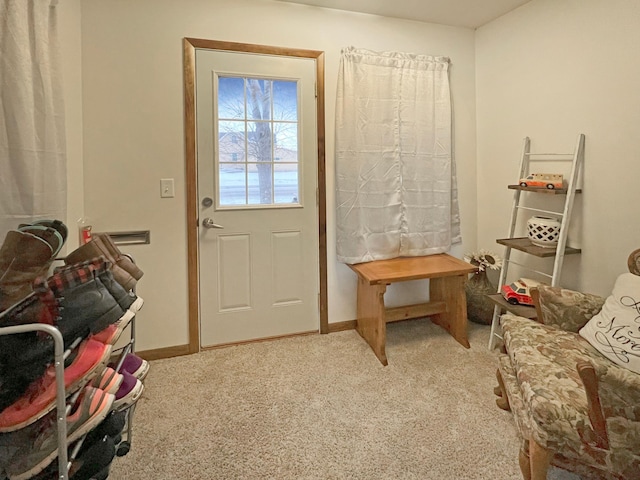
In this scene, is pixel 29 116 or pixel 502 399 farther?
pixel 502 399

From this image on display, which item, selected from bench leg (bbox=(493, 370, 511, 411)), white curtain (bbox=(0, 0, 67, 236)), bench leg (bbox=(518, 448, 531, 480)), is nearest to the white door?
white curtain (bbox=(0, 0, 67, 236))

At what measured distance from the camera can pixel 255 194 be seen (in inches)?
111

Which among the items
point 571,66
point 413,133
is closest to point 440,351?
point 413,133

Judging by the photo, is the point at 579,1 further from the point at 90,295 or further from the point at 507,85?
the point at 90,295

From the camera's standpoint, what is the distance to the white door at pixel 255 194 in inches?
106

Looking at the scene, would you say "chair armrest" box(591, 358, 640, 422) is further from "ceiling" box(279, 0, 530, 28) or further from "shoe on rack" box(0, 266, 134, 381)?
"ceiling" box(279, 0, 530, 28)

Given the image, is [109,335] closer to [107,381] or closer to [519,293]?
[107,381]

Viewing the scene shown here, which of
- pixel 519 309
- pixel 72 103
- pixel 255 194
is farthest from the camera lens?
pixel 255 194

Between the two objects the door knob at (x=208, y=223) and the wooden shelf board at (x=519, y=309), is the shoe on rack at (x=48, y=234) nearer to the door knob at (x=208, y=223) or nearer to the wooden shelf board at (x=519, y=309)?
the door knob at (x=208, y=223)

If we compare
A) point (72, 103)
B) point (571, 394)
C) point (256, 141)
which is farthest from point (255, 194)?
point (571, 394)

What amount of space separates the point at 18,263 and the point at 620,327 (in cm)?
227

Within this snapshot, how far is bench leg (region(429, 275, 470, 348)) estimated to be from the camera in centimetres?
286

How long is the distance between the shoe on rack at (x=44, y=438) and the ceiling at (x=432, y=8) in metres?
2.76

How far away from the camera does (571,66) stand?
2.54 metres
